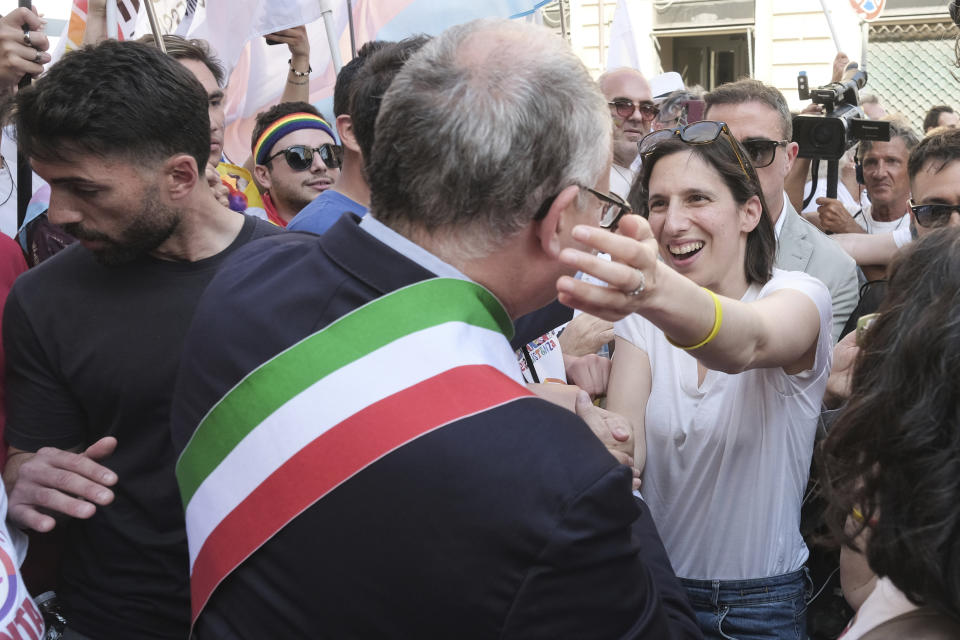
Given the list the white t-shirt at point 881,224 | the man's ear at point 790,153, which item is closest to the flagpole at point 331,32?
the man's ear at point 790,153

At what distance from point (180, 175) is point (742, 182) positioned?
4.87ft

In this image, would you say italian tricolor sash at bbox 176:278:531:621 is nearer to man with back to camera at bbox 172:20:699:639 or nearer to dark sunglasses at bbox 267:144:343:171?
man with back to camera at bbox 172:20:699:639

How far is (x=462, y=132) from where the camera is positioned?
1339mm

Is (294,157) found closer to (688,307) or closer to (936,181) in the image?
(936,181)

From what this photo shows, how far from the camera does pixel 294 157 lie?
14.1 ft

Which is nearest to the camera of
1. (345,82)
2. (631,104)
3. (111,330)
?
(111,330)

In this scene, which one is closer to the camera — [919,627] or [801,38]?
[919,627]

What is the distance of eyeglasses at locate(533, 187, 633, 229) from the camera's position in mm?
1403

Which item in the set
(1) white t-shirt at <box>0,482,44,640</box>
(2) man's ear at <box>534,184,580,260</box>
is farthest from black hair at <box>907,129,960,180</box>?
(1) white t-shirt at <box>0,482,44,640</box>

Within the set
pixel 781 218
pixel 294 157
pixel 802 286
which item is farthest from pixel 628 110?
pixel 802 286

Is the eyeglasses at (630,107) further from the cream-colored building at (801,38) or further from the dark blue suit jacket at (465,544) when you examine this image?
the cream-colored building at (801,38)

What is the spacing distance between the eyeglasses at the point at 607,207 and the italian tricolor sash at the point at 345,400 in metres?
0.16

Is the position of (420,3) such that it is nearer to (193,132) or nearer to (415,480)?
(193,132)

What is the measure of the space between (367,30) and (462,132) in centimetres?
403
